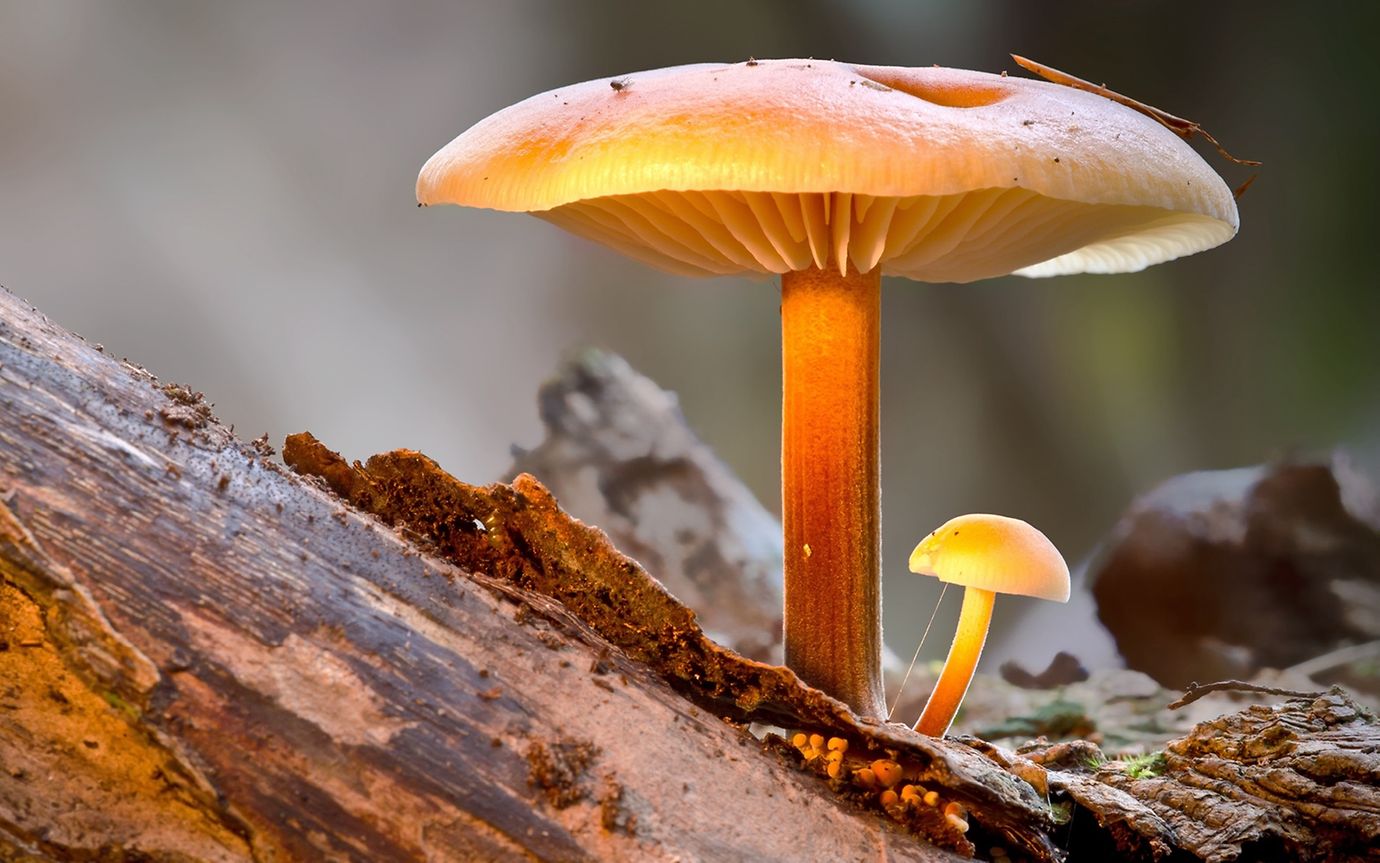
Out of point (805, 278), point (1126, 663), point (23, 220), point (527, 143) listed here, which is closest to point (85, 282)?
point (23, 220)

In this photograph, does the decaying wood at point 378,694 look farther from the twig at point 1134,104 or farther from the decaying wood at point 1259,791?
the twig at point 1134,104

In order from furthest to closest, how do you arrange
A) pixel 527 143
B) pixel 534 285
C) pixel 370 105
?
pixel 534 285, pixel 370 105, pixel 527 143

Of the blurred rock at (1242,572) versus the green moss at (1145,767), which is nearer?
the green moss at (1145,767)

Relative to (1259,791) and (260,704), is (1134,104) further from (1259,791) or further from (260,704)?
(260,704)

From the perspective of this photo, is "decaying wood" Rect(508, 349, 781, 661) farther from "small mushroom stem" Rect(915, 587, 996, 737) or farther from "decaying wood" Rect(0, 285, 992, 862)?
"decaying wood" Rect(0, 285, 992, 862)

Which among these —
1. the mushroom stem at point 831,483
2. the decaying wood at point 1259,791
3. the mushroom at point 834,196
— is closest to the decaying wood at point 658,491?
the mushroom at point 834,196

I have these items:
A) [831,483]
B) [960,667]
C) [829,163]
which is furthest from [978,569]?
[829,163]

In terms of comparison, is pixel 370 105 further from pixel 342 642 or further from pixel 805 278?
pixel 342 642

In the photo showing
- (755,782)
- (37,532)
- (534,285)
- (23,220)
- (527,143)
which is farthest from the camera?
(534,285)
